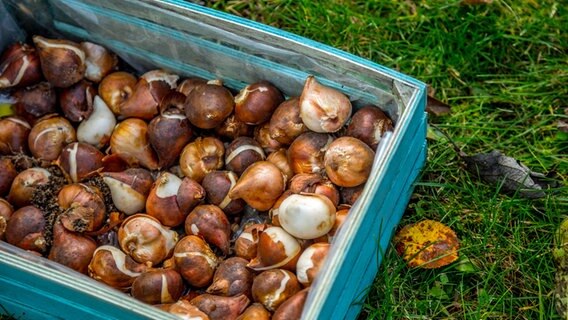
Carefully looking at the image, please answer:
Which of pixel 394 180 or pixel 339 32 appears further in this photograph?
pixel 339 32

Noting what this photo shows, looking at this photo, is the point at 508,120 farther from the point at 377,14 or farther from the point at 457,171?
the point at 377,14

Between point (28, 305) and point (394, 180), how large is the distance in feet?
2.56

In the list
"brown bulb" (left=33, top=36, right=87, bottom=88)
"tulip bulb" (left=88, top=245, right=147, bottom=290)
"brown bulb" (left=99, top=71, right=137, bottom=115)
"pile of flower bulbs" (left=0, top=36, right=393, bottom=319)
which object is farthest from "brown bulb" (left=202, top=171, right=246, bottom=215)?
"brown bulb" (left=33, top=36, right=87, bottom=88)

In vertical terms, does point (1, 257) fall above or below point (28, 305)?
above

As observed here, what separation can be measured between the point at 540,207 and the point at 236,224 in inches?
27.7

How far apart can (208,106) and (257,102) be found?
0.11 metres

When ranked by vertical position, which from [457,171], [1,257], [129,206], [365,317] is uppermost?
[1,257]

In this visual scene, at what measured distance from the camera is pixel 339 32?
216 centimetres

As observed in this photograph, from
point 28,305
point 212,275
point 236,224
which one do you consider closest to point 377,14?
point 236,224

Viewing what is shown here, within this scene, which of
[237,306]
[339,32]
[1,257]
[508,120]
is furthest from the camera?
[339,32]

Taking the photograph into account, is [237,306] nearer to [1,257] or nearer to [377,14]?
[1,257]

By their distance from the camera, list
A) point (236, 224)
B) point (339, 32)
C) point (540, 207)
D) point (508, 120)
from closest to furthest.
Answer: point (236, 224) < point (540, 207) < point (508, 120) < point (339, 32)

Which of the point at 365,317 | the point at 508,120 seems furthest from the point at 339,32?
the point at 365,317

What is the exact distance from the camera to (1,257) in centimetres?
143
